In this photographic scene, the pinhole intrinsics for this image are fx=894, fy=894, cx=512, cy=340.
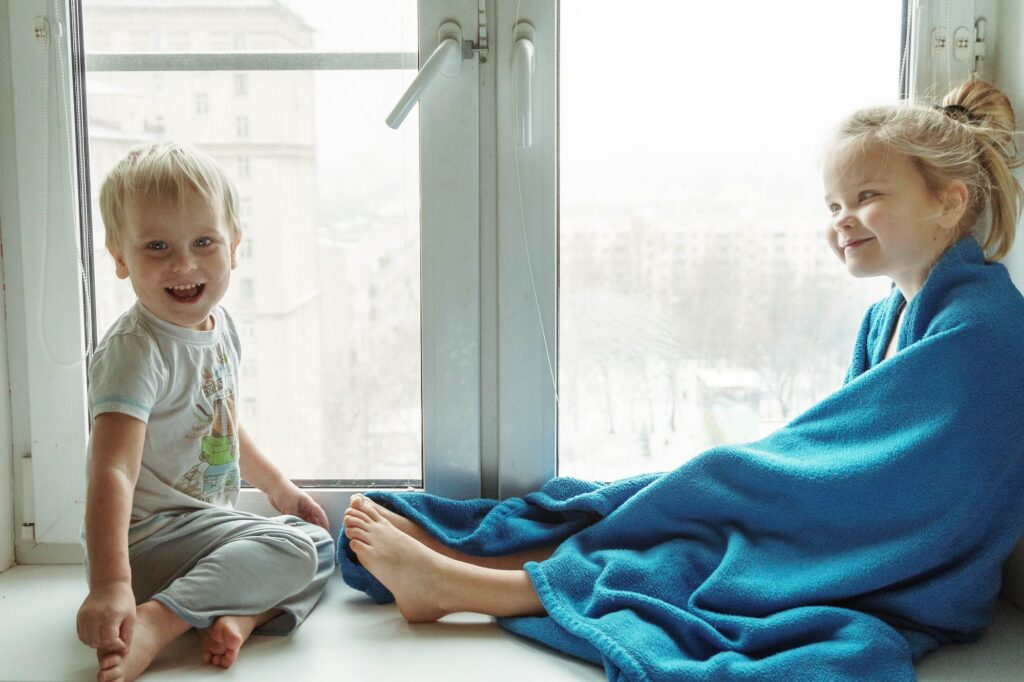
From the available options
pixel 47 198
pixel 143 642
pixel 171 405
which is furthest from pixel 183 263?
pixel 143 642

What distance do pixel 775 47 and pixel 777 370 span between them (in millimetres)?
414

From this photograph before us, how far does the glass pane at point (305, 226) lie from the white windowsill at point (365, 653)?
0.25 meters

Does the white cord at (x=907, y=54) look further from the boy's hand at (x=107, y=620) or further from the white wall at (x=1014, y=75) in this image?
the boy's hand at (x=107, y=620)

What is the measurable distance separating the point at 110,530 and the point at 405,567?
31 centimetres

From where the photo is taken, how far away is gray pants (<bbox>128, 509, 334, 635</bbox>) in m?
0.92

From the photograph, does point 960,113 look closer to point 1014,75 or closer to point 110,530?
point 1014,75

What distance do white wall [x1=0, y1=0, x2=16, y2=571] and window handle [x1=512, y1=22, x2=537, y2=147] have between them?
2.06 feet

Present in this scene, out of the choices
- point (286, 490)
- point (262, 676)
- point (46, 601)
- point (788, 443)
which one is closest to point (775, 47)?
point (788, 443)

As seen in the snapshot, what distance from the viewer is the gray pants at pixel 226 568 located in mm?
918

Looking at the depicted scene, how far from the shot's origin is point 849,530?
3.13 feet

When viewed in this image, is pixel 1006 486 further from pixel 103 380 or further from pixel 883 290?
pixel 103 380

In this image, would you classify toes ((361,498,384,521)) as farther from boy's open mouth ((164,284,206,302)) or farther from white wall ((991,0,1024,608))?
white wall ((991,0,1024,608))

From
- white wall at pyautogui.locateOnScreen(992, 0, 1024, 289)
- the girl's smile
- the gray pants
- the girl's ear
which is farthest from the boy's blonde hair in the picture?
white wall at pyautogui.locateOnScreen(992, 0, 1024, 289)

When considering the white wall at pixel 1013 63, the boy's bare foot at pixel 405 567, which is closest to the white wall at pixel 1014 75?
the white wall at pixel 1013 63
